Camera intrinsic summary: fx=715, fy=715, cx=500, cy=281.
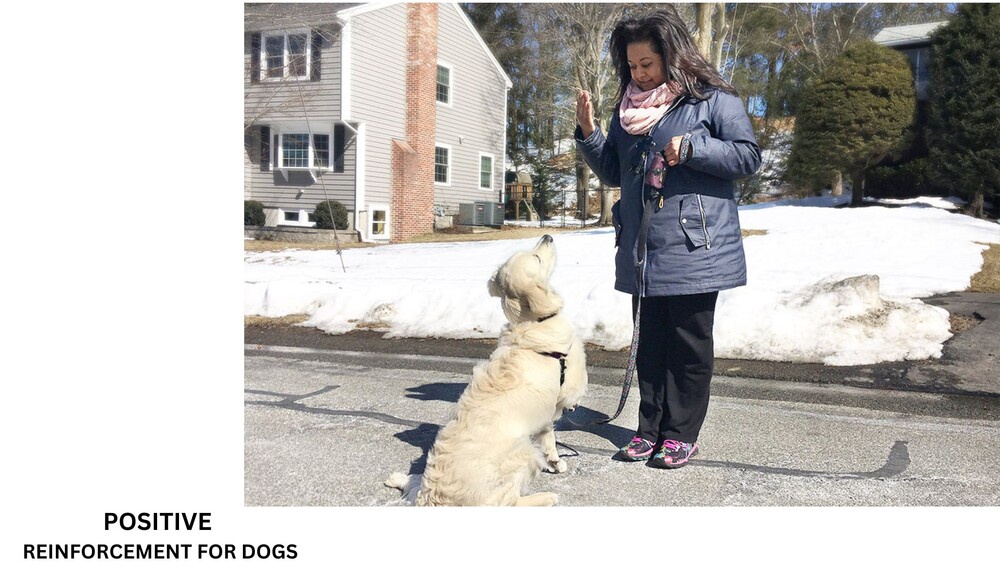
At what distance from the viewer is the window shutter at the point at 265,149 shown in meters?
22.5

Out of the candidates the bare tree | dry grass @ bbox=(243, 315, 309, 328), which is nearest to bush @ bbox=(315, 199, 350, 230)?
the bare tree

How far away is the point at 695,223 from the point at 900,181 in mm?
19190

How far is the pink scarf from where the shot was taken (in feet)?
11.5

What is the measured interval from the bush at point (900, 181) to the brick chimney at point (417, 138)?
13.4 m

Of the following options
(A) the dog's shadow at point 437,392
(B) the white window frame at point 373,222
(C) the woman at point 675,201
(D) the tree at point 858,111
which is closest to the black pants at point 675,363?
(C) the woman at point 675,201

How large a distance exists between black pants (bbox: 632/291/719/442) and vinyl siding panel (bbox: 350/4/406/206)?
18887 millimetres

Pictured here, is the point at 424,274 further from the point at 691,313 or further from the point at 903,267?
the point at 691,313

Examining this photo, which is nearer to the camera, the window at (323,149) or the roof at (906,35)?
the roof at (906,35)

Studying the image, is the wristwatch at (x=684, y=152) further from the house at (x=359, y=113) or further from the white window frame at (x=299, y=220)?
the white window frame at (x=299, y=220)

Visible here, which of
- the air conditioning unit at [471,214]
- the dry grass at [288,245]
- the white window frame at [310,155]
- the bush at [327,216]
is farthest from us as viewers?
the air conditioning unit at [471,214]

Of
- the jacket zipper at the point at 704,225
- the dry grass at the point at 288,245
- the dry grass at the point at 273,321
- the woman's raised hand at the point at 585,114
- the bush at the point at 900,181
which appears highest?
the bush at the point at 900,181

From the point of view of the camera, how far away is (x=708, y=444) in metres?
3.95

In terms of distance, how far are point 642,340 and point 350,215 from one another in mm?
18461

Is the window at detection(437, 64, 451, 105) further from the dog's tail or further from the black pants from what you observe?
the dog's tail
